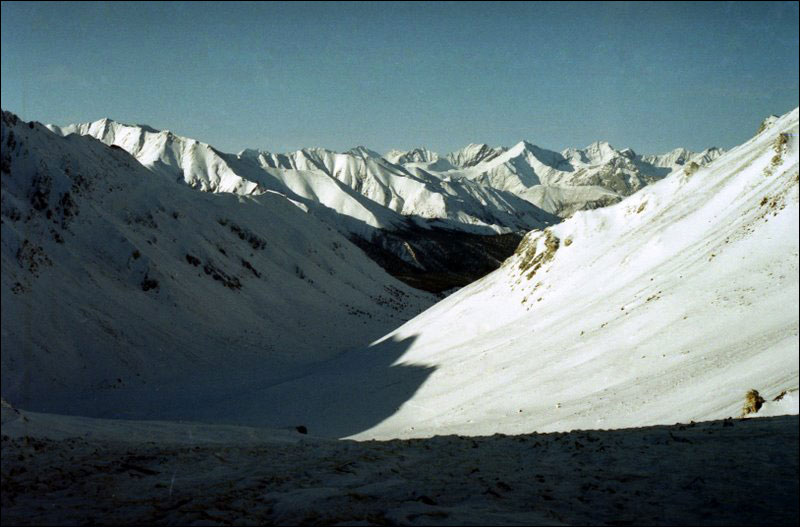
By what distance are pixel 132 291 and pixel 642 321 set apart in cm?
3713

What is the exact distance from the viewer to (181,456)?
13516mm

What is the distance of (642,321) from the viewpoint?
2277cm

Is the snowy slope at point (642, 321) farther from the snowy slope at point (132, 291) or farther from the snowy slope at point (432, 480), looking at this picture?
the snowy slope at point (132, 291)

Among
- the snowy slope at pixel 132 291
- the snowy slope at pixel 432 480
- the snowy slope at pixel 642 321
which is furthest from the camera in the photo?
the snowy slope at pixel 132 291

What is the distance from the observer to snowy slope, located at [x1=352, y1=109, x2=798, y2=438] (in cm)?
1694

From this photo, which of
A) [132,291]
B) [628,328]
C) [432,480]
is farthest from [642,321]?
[132,291]

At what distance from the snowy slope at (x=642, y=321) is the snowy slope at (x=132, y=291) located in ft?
53.7

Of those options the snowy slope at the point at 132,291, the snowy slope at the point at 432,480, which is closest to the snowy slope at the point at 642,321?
the snowy slope at the point at 432,480

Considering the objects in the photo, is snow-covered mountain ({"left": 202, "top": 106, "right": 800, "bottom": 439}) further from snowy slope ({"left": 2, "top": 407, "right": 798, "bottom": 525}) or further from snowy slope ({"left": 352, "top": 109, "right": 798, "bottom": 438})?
snowy slope ({"left": 2, "top": 407, "right": 798, "bottom": 525})

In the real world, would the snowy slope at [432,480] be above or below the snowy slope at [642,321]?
below

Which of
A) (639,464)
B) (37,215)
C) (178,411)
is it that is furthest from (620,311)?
(37,215)

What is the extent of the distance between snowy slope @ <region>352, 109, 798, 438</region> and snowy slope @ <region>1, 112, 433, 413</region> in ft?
53.7

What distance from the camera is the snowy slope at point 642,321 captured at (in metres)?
16.9

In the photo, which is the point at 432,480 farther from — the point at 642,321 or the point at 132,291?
the point at 132,291
